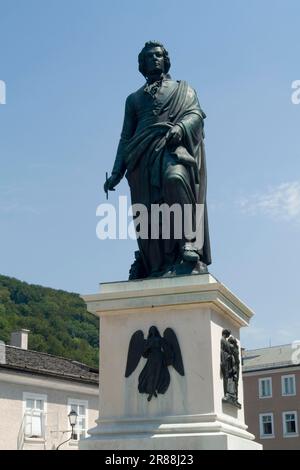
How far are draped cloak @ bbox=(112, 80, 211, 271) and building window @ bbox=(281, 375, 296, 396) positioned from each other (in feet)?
189

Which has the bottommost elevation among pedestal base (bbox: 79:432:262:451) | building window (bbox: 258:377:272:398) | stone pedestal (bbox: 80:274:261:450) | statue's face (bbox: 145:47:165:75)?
pedestal base (bbox: 79:432:262:451)

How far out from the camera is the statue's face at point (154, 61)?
9.45 metres

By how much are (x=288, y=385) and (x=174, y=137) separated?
58.7 metres

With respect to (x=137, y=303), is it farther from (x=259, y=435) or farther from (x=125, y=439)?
(x=259, y=435)

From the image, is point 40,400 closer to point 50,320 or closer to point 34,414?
point 34,414

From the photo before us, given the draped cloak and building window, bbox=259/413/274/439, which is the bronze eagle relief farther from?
building window, bbox=259/413/274/439

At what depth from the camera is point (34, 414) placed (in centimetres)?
3672

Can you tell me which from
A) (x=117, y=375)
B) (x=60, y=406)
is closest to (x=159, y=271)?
(x=117, y=375)

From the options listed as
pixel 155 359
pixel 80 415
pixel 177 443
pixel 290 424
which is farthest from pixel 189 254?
pixel 290 424

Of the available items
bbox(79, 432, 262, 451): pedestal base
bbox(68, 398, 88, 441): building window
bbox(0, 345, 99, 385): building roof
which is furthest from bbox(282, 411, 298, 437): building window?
bbox(79, 432, 262, 451): pedestal base

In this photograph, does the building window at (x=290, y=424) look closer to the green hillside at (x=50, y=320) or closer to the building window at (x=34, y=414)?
the green hillside at (x=50, y=320)

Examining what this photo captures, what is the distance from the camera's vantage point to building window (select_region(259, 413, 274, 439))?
65.4 meters

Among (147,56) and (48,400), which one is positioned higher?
(147,56)

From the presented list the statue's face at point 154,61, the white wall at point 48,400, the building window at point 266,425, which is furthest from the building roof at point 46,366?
the building window at point 266,425
